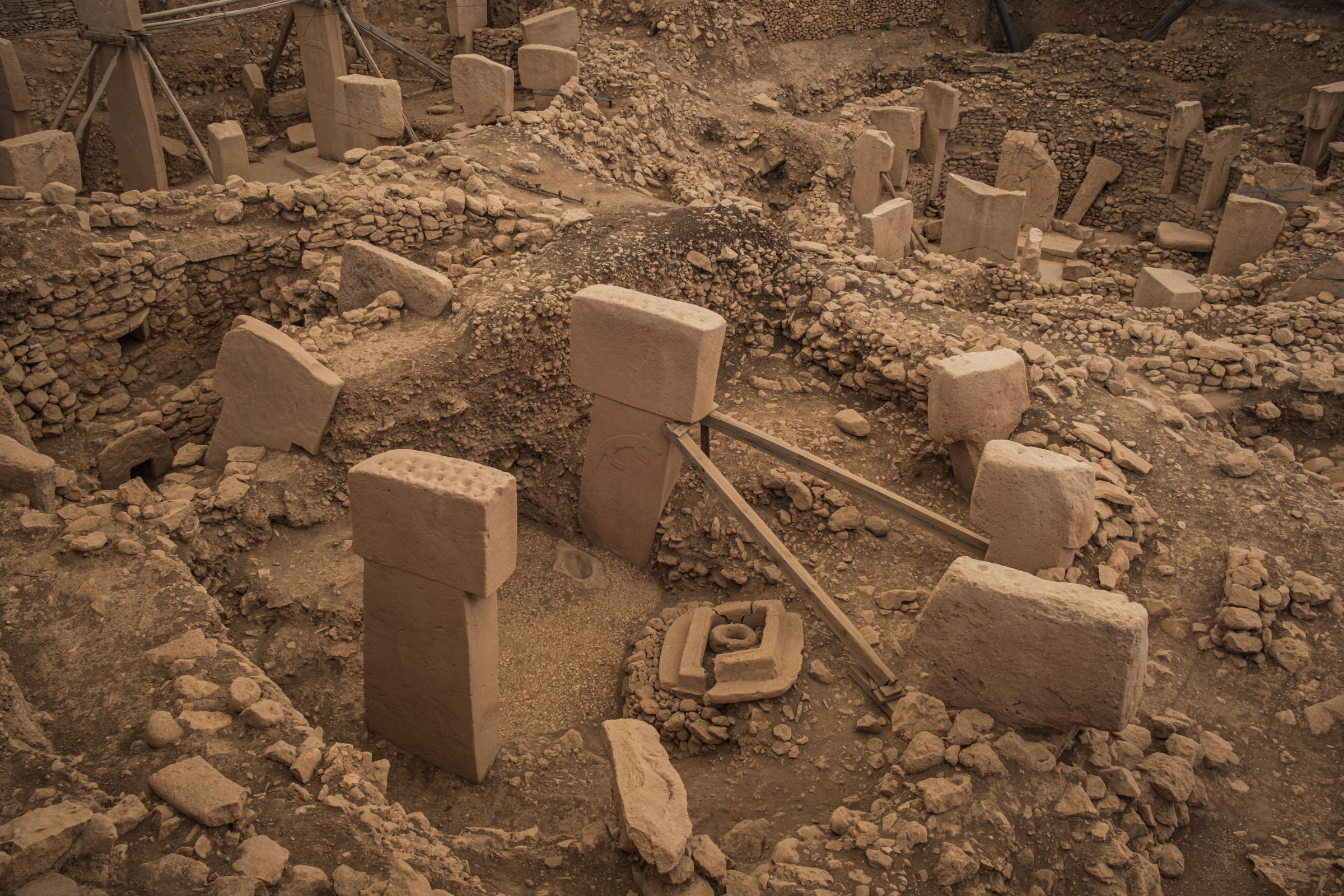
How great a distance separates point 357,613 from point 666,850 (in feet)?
8.66

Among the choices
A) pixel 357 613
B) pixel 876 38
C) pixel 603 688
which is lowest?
pixel 603 688

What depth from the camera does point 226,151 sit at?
8633 mm

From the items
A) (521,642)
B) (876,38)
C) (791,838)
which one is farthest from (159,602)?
(876,38)

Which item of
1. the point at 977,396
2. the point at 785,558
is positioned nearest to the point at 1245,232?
the point at 977,396

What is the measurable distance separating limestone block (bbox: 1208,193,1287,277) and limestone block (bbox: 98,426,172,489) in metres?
10.0

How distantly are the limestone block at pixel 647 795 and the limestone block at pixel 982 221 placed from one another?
756cm

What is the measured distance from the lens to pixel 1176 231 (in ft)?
41.8

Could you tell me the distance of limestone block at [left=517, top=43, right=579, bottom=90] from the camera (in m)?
9.92

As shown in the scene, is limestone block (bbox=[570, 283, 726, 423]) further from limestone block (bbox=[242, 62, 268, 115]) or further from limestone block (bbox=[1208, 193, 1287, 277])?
limestone block (bbox=[242, 62, 268, 115])

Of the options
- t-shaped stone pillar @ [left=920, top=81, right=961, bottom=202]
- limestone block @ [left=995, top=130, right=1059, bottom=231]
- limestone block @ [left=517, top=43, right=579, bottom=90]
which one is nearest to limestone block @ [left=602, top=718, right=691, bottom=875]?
limestone block @ [left=517, top=43, right=579, bottom=90]

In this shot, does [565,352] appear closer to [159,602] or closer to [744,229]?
[744,229]

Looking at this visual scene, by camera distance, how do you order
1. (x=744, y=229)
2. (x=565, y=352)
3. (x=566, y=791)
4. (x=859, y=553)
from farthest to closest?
(x=744, y=229)
(x=565, y=352)
(x=859, y=553)
(x=566, y=791)

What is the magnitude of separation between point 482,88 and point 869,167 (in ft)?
15.4

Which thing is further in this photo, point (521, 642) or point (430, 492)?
point (521, 642)
